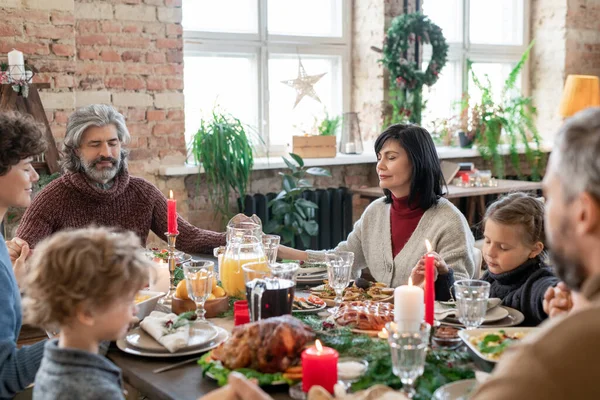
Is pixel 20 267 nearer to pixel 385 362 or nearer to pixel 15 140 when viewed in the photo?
pixel 15 140

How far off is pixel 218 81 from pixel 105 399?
3805mm

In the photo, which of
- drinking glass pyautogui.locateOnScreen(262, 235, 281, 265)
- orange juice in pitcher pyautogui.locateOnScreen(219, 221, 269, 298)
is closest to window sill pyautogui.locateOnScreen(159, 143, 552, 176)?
drinking glass pyautogui.locateOnScreen(262, 235, 281, 265)

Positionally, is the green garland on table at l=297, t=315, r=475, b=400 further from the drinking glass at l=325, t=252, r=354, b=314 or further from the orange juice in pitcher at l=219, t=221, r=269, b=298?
the orange juice in pitcher at l=219, t=221, r=269, b=298

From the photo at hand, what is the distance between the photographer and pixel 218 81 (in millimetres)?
4980

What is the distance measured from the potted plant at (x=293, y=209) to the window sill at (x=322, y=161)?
0.44 ft

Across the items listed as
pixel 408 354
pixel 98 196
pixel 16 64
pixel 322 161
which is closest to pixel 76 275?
pixel 408 354

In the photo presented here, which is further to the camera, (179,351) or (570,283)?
(179,351)

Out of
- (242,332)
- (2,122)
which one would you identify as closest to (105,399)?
(242,332)

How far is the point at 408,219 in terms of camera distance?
2.76 m

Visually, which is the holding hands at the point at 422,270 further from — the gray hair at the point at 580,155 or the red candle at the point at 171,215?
the gray hair at the point at 580,155

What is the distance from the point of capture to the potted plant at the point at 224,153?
14.1 ft

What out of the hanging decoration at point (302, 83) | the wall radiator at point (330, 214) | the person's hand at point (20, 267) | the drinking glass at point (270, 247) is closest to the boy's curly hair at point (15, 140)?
the person's hand at point (20, 267)

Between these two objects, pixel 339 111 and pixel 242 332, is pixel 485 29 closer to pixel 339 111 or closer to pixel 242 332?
pixel 339 111

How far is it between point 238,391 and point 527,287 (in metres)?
1.06
